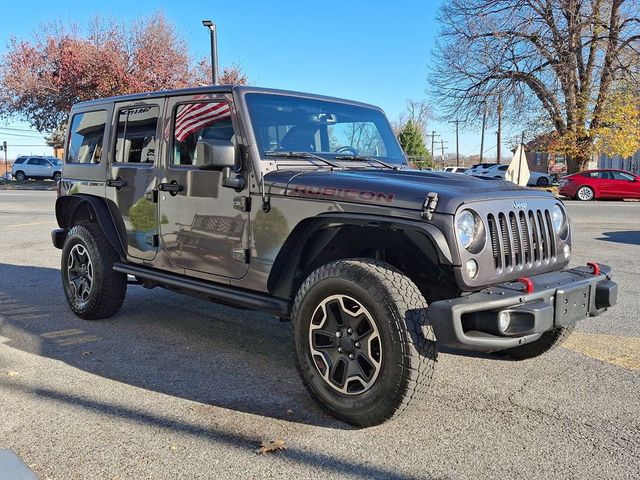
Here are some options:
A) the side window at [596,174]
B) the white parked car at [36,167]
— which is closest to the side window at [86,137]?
the side window at [596,174]

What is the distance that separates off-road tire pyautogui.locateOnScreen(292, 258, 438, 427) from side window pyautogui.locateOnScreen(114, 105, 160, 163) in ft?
7.14

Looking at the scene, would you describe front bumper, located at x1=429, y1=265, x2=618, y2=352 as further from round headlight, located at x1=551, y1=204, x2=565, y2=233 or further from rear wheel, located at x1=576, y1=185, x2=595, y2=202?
rear wheel, located at x1=576, y1=185, x2=595, y2=202

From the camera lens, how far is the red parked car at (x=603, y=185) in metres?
23.1

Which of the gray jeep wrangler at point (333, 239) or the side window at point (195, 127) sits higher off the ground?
the side window at point (195, 127)

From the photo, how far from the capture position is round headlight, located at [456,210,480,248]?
10.2ft

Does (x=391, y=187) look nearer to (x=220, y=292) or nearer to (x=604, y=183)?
(x=220, y=292)

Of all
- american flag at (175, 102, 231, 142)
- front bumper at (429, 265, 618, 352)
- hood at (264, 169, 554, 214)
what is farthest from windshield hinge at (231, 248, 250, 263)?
front bumper at (429, 265, 618, 352)

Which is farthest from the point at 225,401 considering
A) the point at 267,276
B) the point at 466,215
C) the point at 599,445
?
the point at 599,445

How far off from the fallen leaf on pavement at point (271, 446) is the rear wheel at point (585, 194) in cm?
2357

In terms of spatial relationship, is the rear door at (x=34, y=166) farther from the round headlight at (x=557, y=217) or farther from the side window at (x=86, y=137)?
the round headlight at (x=557, y=217)

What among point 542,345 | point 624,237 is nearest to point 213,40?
point 624,237

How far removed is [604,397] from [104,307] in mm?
4187

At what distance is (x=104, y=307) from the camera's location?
542 centimetres

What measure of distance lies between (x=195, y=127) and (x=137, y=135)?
827 millimetres
